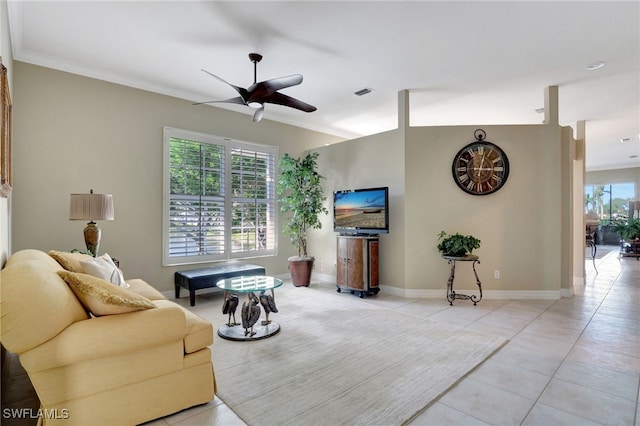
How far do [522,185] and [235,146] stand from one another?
456cm

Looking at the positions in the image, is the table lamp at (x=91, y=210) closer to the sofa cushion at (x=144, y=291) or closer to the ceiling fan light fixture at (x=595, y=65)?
the sofa cushion at (x=144, y=291)

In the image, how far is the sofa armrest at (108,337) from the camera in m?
1.70

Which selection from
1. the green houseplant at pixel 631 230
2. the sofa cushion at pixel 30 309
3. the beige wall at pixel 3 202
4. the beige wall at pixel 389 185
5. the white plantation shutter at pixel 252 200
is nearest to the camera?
the sofa cushion at pixel 30 309

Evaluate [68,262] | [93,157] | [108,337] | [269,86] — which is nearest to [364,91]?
[269,86]

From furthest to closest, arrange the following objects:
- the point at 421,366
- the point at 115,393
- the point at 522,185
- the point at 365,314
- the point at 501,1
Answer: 1. the point at 522,185
2. the point at 365,314
3. the point at 501,1
4. the point at 421,366
5. the point at 115,393

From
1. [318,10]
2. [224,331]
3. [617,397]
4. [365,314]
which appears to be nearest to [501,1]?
[318,10]

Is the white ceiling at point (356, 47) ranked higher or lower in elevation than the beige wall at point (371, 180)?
higher

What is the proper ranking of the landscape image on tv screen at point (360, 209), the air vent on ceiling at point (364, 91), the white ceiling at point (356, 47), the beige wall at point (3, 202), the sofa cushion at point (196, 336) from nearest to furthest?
the sofa cushion at point (196, 336), the beige wall at point (3, 202), the white ceiling at point (356, 47), the air vent on ceiling at point (364, 91), the landscape image on tv screen at point (360, 209)

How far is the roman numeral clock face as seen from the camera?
16.0 feet

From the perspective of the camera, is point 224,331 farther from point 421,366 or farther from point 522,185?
point 522,185

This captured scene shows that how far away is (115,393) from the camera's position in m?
1.91

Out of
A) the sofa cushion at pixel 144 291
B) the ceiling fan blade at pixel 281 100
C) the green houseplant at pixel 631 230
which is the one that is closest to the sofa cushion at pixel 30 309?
the sofa cushion at pixel 144 291

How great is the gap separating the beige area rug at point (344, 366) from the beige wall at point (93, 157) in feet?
5.20

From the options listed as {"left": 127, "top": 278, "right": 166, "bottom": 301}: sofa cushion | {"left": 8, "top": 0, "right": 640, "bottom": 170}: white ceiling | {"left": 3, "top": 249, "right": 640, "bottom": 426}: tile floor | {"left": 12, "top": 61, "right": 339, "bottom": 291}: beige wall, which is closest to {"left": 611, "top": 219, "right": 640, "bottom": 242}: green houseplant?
{"left": 8, "top": 0, "right": 640, "bottom": 170}: white ceiling
